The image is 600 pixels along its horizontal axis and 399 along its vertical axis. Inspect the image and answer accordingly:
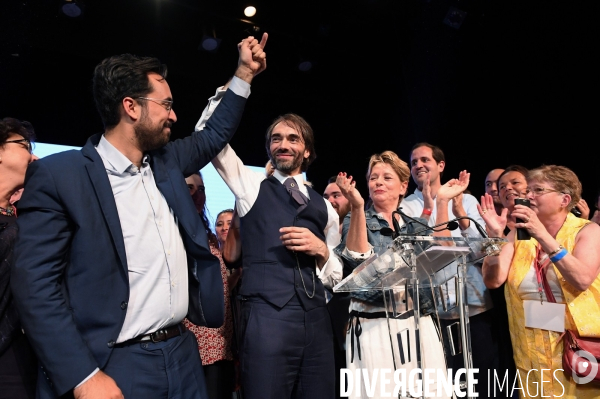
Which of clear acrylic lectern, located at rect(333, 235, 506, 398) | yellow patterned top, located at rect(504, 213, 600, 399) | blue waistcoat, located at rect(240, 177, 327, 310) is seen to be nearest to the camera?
clear acrylic lectern, located at rect(333, 235, 506, 398)

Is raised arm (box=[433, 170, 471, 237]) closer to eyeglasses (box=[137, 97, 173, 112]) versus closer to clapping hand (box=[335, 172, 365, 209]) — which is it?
clapping hand (box=[335, 172, 365, 209])

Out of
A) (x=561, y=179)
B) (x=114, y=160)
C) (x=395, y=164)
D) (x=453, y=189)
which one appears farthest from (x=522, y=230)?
(x=114, y=160)

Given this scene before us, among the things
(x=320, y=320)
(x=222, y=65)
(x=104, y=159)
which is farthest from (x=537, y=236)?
(x=222, y=65)

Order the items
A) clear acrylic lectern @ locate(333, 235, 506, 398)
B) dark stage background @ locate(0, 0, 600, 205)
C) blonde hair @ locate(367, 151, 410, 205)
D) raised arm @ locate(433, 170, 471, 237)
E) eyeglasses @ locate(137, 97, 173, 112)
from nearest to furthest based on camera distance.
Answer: clear acrylic lectern @ locate(333, 235, 506, 398), eyeglasses @ locate(137, 97, 173, 112), raised arm @ locate(433, 170, 471, 237), blonde hair @ locate(367, 151, 410, 205), dark stage background @ locate(0, 0, 600, 205)

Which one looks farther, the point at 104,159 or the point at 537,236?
the point at 537,236

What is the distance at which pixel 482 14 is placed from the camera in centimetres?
539

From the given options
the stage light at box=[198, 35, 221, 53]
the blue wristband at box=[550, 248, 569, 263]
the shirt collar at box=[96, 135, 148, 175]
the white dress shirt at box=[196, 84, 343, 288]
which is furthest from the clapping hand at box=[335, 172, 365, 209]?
the stage light at box=[198, 35, 221, 53]

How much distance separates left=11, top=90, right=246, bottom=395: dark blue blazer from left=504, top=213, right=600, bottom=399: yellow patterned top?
1945 millimetres

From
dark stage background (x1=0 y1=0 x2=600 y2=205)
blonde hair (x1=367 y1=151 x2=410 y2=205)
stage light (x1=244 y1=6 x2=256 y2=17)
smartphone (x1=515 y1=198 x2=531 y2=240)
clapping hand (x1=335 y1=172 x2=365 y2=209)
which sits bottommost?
smartphone (x1=515 y1=198 x2=531 y2=240)

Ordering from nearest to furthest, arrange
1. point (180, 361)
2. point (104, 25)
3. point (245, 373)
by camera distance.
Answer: point (180, 361)
point (245, 373)
point (104, 25)

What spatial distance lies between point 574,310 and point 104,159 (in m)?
2.31

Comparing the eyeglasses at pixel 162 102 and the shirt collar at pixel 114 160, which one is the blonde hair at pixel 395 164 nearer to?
the eyeglasses at pixel 162 102

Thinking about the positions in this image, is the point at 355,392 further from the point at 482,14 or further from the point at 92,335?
the point at 482,14

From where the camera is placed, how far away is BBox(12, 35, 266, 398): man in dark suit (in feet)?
4.92
